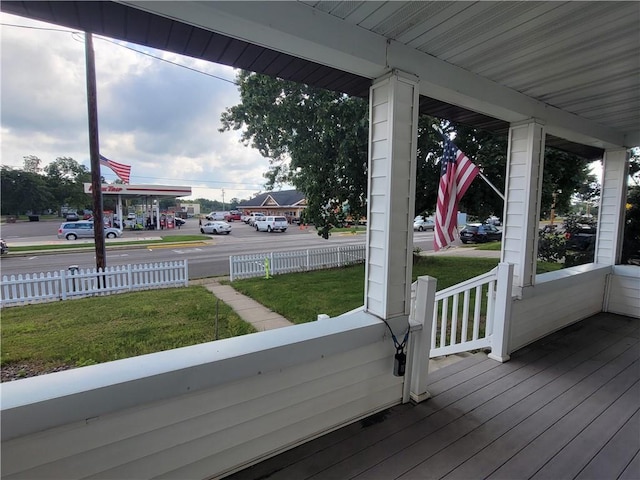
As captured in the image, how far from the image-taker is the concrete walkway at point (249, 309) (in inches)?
178

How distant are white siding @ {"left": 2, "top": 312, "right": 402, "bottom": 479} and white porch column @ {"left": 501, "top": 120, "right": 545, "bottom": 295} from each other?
167 centimetres

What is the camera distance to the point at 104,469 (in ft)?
3.81

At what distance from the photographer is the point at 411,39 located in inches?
63.4

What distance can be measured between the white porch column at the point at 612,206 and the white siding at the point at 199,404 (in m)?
3.73

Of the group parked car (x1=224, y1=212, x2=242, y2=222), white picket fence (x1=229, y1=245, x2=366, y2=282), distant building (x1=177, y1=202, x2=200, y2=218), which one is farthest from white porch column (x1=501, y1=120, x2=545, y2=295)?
distant building (x1=177, y1=202, x2=200, y2=218)

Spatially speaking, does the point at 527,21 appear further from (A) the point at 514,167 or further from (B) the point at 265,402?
(B) the point at 265,402

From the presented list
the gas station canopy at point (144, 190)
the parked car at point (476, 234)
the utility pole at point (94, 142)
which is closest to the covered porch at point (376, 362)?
the utility pole at point (94, 142)

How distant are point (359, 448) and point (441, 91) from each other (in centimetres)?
215

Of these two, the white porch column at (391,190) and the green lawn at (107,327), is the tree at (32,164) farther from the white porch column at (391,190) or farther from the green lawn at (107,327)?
the white porch column at (391,190)

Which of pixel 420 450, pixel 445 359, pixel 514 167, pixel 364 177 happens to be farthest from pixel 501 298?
pixel 364 177

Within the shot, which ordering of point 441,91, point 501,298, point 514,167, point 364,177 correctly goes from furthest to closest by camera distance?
point 364,177 → point 514,167 → point 501,298 → point 441,91

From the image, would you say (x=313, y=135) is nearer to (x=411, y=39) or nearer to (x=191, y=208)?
(x=411, y=39)

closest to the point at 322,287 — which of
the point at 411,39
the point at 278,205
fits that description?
the point at 411,39

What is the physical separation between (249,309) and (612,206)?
17.4 ft
